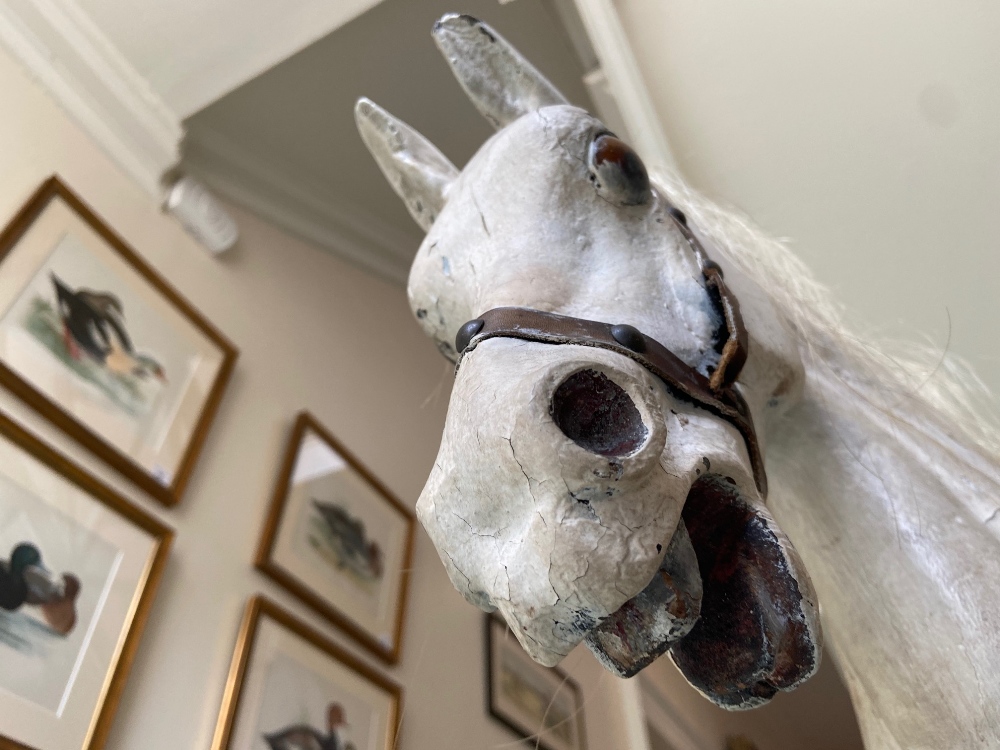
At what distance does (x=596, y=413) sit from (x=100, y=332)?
956 millimetres

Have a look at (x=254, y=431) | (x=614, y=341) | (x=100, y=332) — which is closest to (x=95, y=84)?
(x=100, y=332)

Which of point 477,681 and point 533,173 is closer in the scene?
point 533,173

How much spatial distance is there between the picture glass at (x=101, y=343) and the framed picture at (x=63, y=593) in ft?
0.31

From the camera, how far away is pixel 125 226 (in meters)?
1.20

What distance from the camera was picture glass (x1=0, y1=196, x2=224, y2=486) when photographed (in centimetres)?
92

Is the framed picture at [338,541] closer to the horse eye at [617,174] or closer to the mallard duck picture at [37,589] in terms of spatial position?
the mallard duck picture at [37,589]

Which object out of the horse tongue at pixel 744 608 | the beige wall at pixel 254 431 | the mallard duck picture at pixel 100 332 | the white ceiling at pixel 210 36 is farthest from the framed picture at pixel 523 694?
the white ceiling at pixel 210 36

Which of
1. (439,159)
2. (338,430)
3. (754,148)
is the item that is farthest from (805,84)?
(338,430)

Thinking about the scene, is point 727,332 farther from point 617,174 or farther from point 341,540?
point 341,540

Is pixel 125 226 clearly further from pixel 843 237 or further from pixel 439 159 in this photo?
pixel 843 237

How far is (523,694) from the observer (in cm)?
143

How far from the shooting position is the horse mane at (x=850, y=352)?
586 millimetres

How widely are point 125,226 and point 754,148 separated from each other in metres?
1.20

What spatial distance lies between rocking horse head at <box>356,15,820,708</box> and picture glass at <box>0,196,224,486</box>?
617mm
